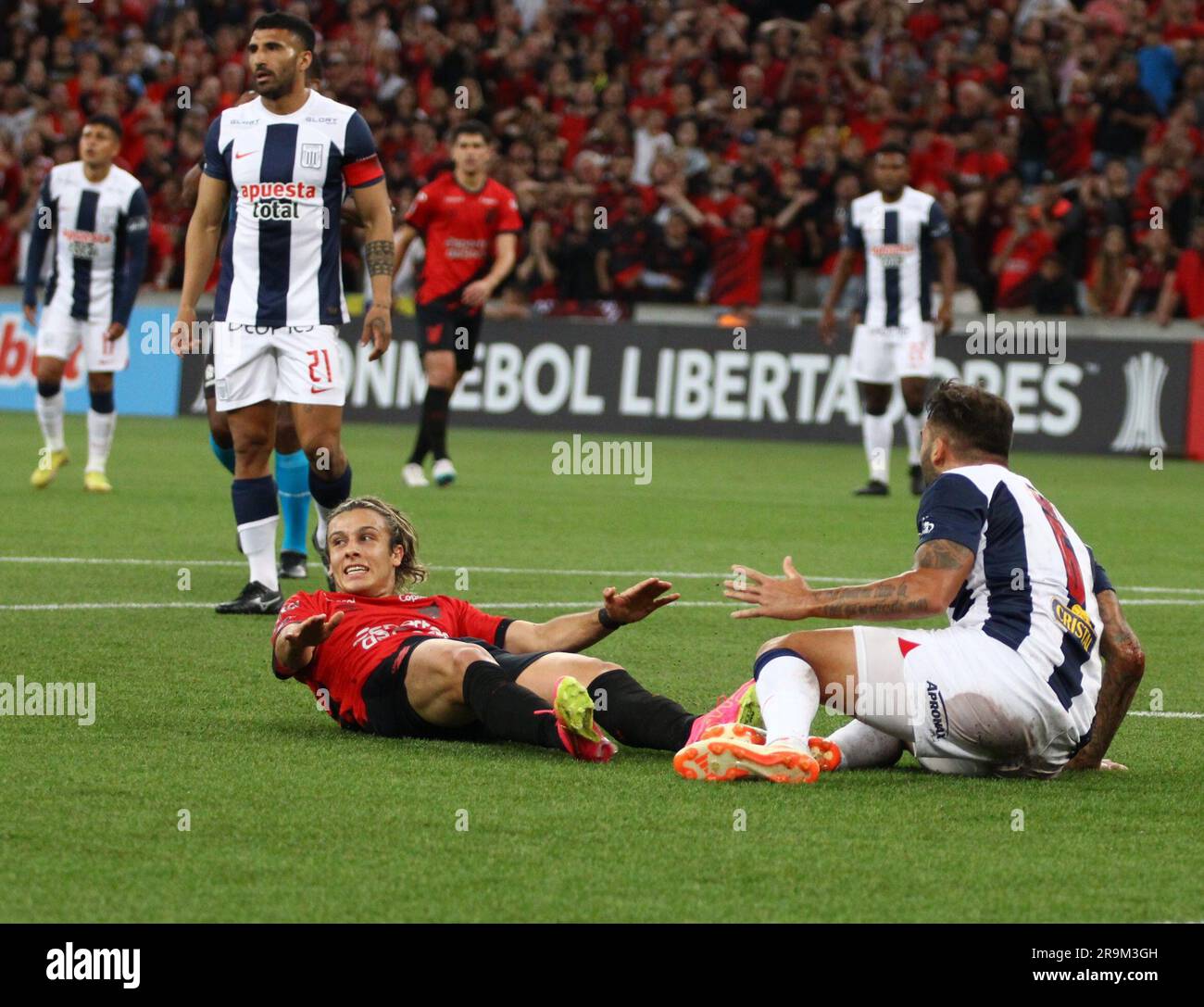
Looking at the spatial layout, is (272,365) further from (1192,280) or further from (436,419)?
(1192,280)

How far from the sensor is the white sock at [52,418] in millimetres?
14594

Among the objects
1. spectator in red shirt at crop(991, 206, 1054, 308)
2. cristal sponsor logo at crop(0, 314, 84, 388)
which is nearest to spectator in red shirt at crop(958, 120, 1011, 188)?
spectator in red shirt at crop(991, 206, 1054, 308)

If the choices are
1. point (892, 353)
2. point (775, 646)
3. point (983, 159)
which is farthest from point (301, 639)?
point (983, 159)

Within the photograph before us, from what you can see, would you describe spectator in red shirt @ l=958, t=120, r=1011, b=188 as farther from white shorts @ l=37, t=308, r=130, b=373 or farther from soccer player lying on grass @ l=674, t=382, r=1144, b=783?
soccer player lying on grass @ l=674, t=382, r=1144, b=783

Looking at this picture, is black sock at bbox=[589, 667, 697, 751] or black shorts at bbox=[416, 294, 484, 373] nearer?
black sock at bbox=[589, 667, 697, 751]

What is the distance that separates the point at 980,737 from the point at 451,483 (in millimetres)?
10277

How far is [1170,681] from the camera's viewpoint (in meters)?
7.20

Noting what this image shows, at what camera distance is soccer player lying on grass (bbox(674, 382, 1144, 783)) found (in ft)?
16.7

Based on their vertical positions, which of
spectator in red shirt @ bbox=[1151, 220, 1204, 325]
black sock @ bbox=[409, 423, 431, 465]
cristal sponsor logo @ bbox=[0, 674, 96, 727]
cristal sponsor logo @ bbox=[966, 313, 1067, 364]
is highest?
spectator in red shirt @ bbox=[1151, 220, 1204, 325]

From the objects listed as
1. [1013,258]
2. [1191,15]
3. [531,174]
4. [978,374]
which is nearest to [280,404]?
[978,374]

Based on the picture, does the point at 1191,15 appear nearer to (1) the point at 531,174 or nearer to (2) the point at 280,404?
(1) the point at 531,174

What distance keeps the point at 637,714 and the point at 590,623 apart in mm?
414
